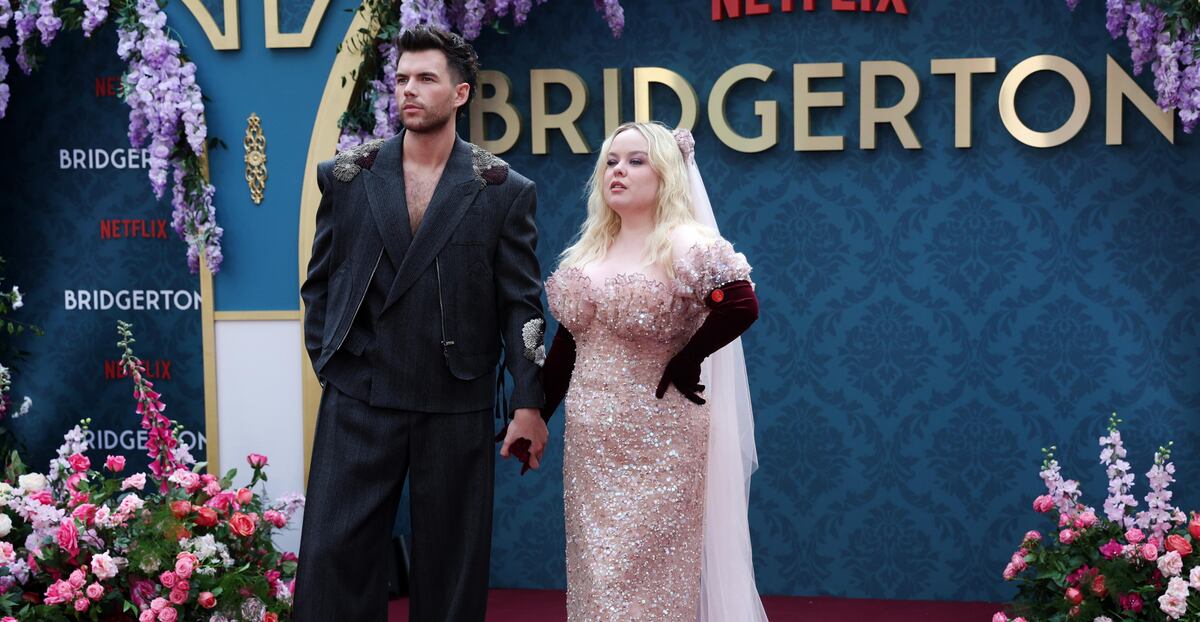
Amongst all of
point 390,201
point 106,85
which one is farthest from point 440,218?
point 106,85

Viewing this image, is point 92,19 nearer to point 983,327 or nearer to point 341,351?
point 341,351

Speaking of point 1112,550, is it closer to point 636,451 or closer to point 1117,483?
point 1117,483

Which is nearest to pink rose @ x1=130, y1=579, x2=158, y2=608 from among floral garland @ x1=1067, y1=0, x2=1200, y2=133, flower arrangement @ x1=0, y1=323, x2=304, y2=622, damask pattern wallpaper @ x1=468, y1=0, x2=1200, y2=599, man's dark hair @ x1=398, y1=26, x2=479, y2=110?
flower arrangement @ x1=0, y1=323, x2=304, y2=622

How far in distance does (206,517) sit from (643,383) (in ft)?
4.74

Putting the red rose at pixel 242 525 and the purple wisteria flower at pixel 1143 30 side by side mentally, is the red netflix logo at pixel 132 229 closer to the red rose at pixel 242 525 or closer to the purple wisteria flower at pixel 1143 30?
the red rose at pixel 242 525

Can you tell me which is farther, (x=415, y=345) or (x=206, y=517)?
(x=206, y=517)

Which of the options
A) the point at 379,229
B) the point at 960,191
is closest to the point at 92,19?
the point at 379,229

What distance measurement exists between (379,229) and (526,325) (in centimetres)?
48

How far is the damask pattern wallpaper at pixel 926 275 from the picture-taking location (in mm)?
5156

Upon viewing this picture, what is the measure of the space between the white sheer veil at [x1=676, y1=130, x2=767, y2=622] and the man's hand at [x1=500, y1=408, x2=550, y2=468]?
0.50 meters

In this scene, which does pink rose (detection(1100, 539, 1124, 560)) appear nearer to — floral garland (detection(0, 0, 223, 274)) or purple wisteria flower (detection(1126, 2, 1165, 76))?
purple wisteria flower (detection(1126, 2, 1165, 76))

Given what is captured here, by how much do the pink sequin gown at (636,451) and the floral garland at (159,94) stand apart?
6.97 feet

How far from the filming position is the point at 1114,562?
4.01 meters

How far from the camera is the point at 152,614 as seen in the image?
371 centimetres
